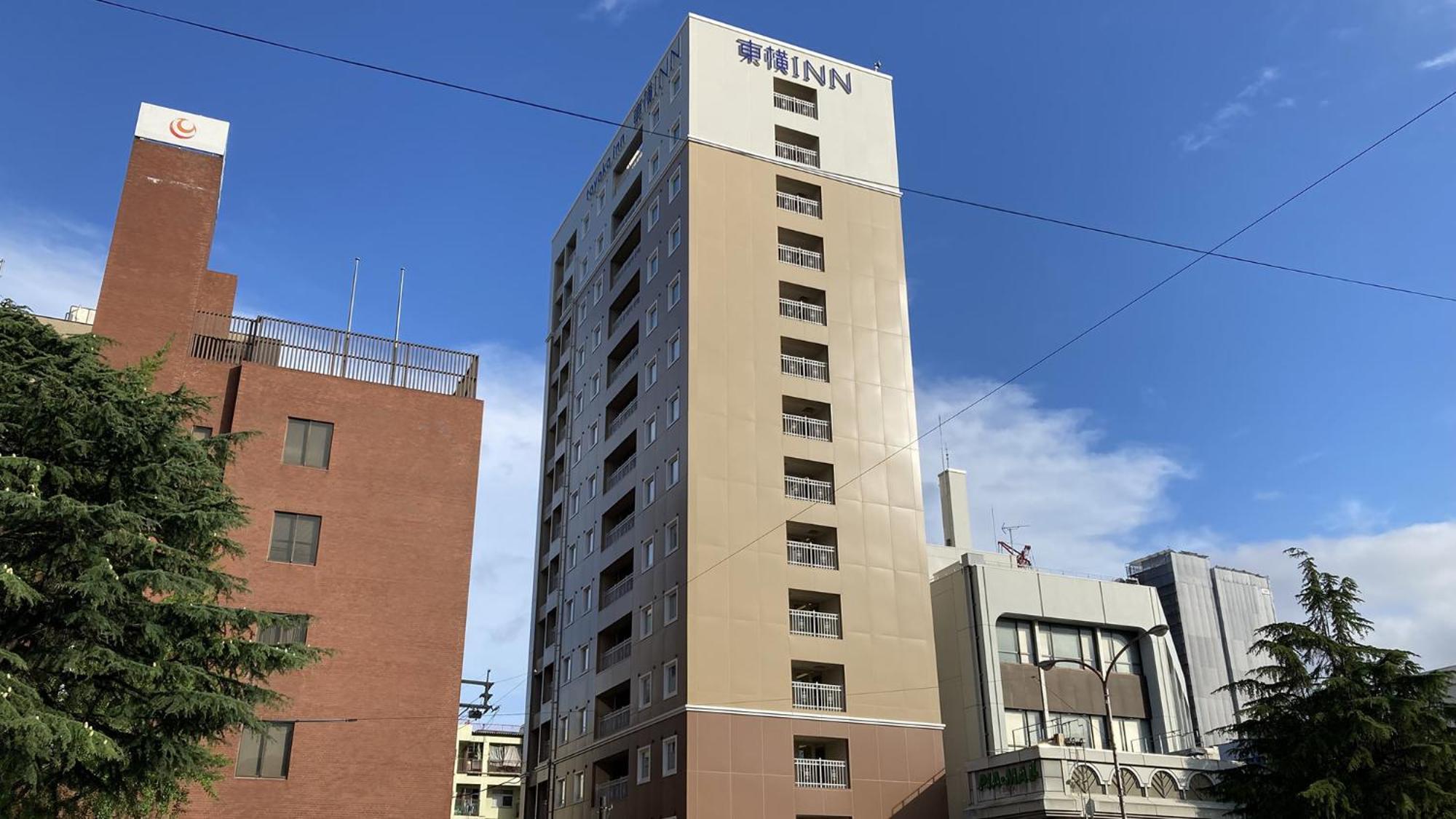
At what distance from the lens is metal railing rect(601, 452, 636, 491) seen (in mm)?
57969

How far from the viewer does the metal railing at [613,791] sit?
51.2 metres

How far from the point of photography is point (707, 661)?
1831 inches

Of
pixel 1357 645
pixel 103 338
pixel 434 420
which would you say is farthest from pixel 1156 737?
pixel 103 338

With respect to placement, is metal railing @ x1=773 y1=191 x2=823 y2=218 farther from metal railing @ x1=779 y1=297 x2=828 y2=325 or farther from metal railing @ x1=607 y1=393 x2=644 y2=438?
metal railing @ x1=607 y1=393 x2=644 y2=438

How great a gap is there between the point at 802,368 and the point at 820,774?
18827 mm

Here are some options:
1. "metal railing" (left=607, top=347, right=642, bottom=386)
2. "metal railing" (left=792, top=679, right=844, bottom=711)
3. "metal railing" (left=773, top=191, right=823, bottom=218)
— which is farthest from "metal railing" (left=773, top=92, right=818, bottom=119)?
"metal railing" (left=792, top=679, right=844, bottom=711)

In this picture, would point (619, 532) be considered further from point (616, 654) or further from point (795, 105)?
point (795, 105)

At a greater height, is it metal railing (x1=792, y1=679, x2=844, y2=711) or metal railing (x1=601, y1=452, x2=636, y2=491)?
metal railing (x1=601, y1=452, x2=636, y2=491)

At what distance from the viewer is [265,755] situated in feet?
108

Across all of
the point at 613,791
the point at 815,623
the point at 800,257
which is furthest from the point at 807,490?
the point at 613,791

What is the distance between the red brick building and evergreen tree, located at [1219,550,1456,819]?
27.1 m

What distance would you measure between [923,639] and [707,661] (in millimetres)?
10531

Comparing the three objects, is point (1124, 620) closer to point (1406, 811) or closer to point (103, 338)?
point (1406, 811)

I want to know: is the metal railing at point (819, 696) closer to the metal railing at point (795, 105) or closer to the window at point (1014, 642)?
the window at point (1014, 642)
